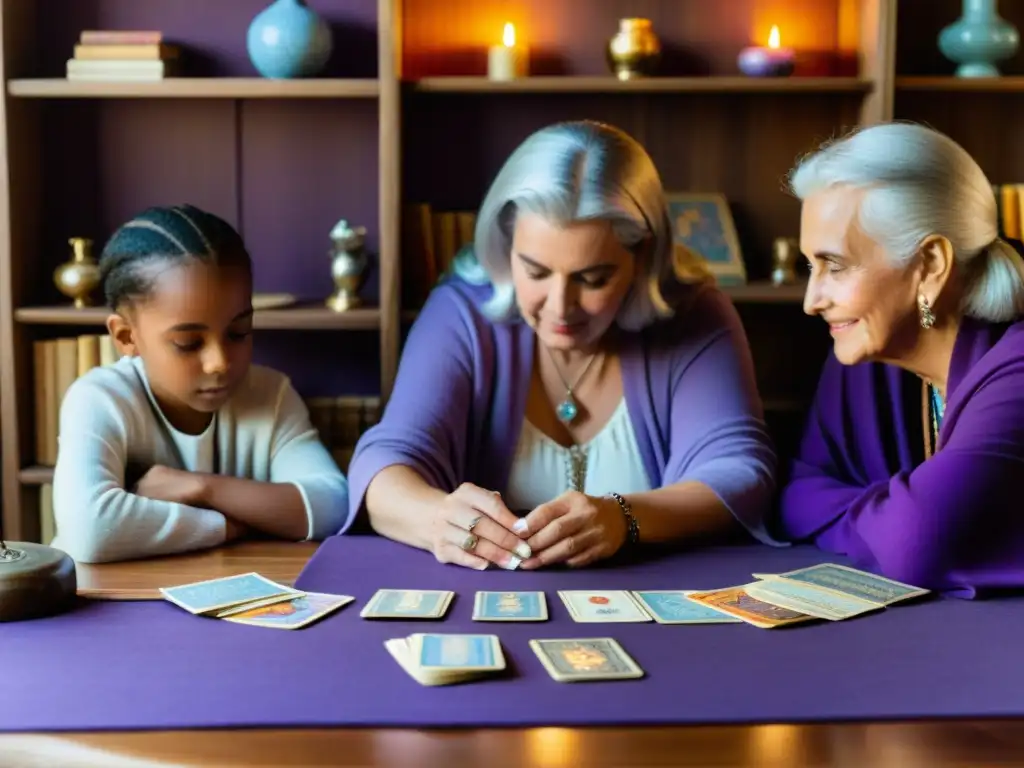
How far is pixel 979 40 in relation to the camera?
2889 mm

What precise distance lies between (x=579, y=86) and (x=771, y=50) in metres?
0.51

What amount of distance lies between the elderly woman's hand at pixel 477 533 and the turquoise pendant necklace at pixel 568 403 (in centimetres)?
46

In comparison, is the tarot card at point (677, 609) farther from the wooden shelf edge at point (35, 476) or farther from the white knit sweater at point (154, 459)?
the wooden shelf edge at point (35, 476)

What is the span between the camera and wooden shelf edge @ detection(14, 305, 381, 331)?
276cm

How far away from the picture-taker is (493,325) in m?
2.29

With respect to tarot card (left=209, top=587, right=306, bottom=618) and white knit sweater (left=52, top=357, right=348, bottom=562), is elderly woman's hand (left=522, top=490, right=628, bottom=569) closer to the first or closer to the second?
tarot card (left=209, top=587, right=306, bottom=618)

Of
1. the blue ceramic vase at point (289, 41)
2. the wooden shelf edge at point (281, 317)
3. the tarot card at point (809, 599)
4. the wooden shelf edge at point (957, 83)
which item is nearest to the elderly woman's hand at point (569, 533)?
the tarot card at point (809, 599)

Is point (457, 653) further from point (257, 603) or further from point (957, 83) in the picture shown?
point (957, 83)

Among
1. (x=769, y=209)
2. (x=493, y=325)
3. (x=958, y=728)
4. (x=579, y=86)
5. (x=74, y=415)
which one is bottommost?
(x=958, y=728)

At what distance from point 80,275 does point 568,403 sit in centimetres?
133

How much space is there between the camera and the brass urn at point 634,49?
2846mm

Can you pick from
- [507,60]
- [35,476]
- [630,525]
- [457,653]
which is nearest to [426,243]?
[507,60]

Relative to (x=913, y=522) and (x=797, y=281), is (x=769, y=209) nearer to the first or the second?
(x=797, y=281)

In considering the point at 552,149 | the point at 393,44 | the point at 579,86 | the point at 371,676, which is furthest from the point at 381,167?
the point at 371,676
